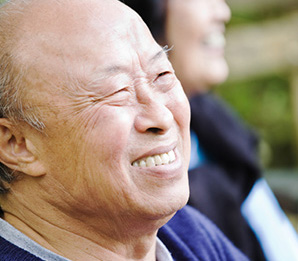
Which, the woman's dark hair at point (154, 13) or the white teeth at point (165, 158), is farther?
the woman's dark hair at point (154, 13)

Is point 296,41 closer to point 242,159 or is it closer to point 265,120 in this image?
point 265,120

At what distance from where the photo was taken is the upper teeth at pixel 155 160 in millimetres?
1502

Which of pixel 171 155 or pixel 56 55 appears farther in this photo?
pixel 171 155

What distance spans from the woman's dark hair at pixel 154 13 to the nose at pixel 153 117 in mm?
1357

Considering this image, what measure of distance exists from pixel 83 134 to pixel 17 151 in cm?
22

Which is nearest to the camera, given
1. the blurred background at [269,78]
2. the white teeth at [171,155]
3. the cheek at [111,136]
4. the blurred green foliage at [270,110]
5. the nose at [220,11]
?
the cheek at [111,136]

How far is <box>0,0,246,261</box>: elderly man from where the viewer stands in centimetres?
146

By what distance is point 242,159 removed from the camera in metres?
3.10

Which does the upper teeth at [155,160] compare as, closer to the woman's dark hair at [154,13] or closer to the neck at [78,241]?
the neck at [78,241]

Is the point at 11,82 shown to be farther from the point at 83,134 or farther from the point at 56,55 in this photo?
the point at 83,134

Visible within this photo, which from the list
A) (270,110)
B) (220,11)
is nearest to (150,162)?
(220,11)

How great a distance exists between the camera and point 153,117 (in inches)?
58.7

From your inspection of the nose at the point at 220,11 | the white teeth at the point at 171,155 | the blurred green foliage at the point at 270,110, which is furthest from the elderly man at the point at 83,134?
the blurred green foliage at the point at 270,110

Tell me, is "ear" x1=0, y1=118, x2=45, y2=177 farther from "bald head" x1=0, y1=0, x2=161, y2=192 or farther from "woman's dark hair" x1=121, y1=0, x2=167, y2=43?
"woman's dark hair" x1=121, y1=0, x2=167, y2=43
